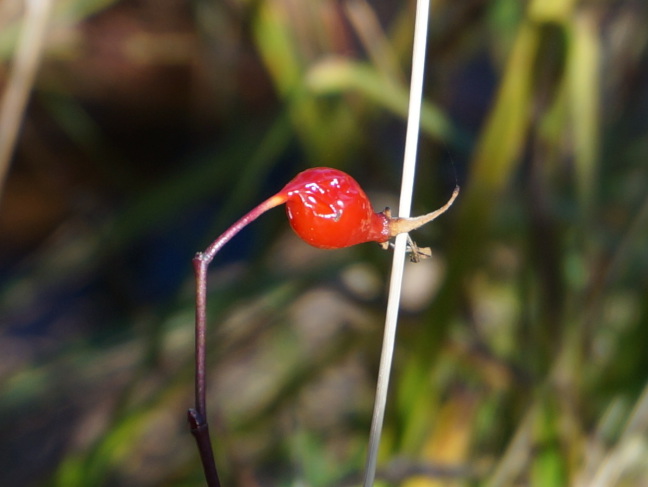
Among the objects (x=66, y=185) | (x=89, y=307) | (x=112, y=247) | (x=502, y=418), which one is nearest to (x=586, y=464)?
(x=502, y=418)

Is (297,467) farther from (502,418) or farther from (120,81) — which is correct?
(120,81)

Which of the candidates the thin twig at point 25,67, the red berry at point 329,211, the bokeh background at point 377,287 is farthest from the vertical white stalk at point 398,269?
the thin twig at point 25,67

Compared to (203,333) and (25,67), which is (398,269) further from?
(25,67)

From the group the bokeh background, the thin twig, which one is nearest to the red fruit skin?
the bokeh background

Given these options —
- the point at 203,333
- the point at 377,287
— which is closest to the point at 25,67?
the point at 377,287

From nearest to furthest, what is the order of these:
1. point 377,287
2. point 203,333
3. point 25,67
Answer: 1. point 203,333
2. point 25,67
3. point 377,287

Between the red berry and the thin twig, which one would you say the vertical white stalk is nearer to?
the red berry
